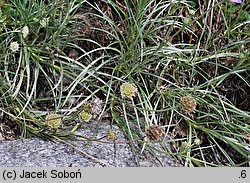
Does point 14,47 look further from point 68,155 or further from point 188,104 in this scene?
point 188,104

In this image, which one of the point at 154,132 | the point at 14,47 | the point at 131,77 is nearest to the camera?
the point at 154,132

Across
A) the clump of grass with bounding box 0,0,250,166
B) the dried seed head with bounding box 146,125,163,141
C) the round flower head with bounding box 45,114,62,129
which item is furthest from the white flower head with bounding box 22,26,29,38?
the dried seed head with bounding box 146,125,163,141

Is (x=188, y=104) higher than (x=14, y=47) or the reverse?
the reverse

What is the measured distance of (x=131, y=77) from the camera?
168cm

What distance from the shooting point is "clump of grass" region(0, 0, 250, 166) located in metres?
1.58

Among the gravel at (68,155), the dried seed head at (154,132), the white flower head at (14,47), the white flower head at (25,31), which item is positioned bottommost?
the gravel at (68,155)

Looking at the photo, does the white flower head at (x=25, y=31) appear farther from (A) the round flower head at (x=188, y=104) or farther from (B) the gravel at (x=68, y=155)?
(A) the round flower head at (x=188, y=104)

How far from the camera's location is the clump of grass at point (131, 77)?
62.3 inches

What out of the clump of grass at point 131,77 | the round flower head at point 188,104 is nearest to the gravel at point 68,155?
the clump of grass at point 131,77

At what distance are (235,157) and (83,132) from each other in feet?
1.78

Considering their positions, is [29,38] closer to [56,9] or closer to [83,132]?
[56,9]

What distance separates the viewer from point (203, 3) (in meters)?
1.97

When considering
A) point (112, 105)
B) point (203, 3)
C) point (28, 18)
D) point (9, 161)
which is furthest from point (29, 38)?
point (203, 3)

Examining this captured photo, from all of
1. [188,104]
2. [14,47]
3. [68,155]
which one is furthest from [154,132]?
[14,47]
